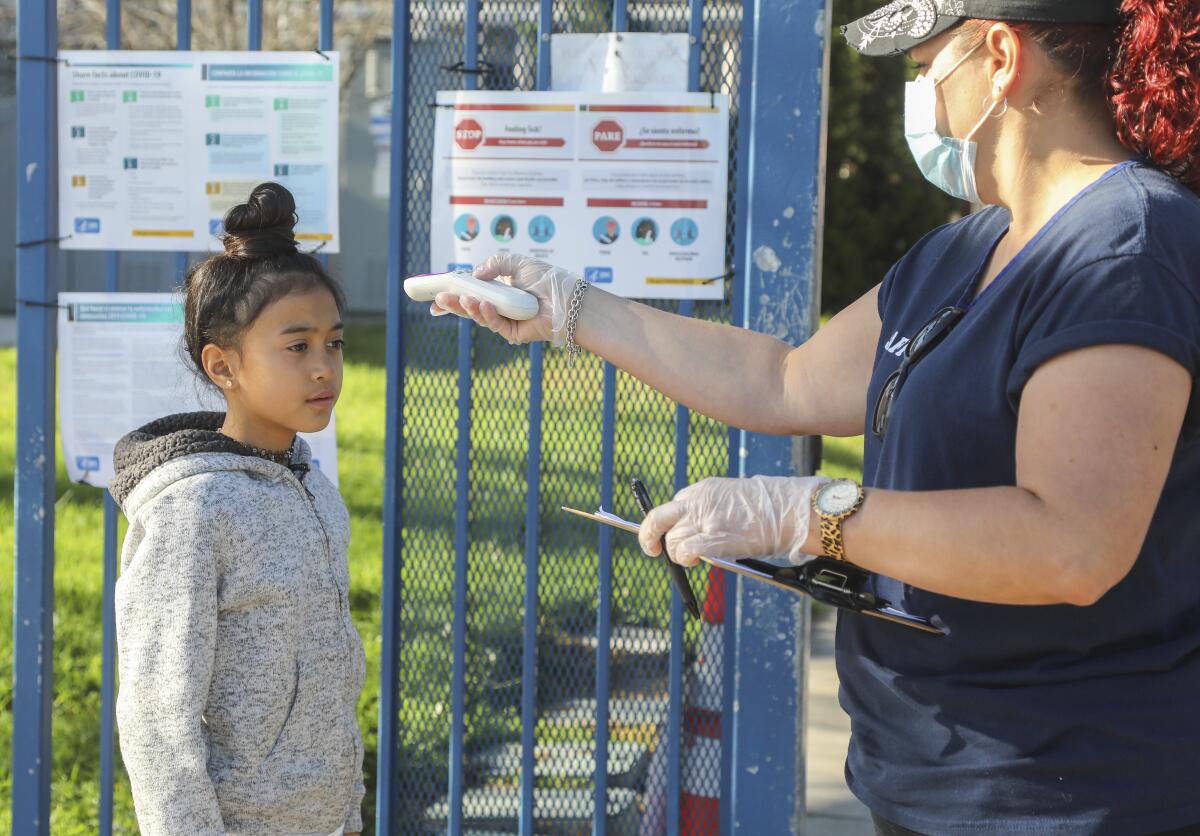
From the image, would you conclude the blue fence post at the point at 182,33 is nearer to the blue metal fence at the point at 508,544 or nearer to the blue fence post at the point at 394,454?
the blue metal fence at the point at 508,544

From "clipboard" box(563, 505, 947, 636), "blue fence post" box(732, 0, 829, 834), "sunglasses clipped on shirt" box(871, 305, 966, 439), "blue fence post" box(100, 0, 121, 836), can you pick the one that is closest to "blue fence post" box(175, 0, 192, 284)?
"blue fence post" box(100, 0, 121, 836)

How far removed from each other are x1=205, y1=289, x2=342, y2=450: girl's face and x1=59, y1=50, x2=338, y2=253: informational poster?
62 centimetres

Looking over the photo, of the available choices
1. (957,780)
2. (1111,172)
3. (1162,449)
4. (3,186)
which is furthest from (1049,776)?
(3,186)

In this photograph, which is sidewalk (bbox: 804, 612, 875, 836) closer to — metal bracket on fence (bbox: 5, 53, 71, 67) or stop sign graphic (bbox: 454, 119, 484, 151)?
stop sign graphic (bbox: 454, 119, 484, 151)

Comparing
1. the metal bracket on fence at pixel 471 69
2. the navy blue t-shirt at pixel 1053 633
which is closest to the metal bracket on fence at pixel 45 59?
the metal bracket on fence at pixel 471 69

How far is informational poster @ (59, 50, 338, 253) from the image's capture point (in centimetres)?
296

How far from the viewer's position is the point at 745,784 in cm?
292

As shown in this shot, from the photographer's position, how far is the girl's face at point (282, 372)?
235 cm

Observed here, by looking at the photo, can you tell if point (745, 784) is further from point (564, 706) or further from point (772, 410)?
point (772, 410)

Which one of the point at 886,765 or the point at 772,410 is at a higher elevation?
the point at 772,410

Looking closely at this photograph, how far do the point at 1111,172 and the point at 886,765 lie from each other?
825mm

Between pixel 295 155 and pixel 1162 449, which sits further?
pixel 295 155

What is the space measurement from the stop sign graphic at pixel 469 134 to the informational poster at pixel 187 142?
27 centimetres

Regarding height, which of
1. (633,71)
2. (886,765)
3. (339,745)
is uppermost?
(633,71)
